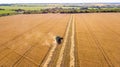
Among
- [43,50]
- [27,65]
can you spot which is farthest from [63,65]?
[43,50]

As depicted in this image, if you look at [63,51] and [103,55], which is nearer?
[103,55]

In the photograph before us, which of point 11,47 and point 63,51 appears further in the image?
point 11,47

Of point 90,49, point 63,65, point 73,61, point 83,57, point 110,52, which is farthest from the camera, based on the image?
point 90,49

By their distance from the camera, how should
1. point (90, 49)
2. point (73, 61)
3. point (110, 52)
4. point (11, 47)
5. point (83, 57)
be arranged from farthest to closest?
point (11, 47) < point (90, 49) < point (110, 52) < point (83, 57) < point (73, 61)

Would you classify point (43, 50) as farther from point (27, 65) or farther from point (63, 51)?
point (27, 65)

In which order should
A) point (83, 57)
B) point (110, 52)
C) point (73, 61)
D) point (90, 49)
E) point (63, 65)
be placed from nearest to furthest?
point (63, 65), point (73, 61), point (83, 57), point (110, 52), point (90, 49)

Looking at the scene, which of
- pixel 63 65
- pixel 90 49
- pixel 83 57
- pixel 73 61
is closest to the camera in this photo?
pixel 63 65

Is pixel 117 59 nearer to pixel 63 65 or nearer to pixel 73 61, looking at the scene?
pixel 73 61

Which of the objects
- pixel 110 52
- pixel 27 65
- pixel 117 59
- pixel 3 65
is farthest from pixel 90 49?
pixel 3 65
